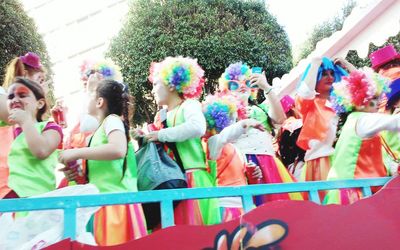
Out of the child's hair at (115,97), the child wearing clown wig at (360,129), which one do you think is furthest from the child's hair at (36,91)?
the child wearing clown wig at (360,129)

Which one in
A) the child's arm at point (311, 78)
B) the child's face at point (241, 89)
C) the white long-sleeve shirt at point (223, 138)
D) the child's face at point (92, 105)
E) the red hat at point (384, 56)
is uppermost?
the red hat at point (384, 56)

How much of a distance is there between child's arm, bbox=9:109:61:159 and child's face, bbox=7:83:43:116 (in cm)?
6

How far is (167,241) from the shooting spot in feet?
5.11

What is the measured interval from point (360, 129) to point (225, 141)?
850mm

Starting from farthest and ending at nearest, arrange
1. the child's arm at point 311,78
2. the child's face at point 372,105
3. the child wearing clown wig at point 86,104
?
the child's arm at point 311,78 < the child wearing clown wig at point 86,104 < the child's face at point 372,105

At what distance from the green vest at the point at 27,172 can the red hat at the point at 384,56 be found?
291 cm

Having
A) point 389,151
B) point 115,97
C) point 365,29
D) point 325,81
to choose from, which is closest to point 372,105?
point 389,151

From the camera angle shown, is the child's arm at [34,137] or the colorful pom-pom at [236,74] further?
the colorful pom-pom at [236,74]

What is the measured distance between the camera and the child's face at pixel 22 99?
2.34 metres

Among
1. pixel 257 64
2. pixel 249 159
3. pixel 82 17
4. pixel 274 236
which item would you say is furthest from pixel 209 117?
pixel 82 17

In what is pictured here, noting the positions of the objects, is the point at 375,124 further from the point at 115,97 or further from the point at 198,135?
the point at 115,97

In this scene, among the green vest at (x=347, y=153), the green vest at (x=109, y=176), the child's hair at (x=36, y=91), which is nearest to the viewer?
the green vest at (x=109, y=176)

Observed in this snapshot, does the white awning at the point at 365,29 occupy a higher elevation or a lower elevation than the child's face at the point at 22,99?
higher

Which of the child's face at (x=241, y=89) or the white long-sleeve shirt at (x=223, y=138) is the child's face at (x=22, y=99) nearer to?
the white long-sleeve shirt at (x=223, y=138)
